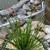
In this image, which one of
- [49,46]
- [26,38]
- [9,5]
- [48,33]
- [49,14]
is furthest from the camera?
[9,5]

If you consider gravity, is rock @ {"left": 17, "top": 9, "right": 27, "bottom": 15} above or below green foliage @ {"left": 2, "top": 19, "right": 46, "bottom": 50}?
below

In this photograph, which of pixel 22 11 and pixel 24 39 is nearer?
pixel 24 39

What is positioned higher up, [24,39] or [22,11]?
[24,39]

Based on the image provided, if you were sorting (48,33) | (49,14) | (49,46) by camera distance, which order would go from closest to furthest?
(49,46), (48,33), (49,14)

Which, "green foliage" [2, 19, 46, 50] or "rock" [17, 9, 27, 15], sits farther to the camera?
"rock" [17, 9, 27, 15]

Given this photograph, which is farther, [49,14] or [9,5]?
[9,5]

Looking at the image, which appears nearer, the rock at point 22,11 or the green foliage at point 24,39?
the green foliage at point 24,39

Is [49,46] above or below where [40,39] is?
below

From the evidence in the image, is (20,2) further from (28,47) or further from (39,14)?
(28,47)

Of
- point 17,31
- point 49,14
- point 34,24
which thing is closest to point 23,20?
point 34,24

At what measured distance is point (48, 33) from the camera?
4.06 metres

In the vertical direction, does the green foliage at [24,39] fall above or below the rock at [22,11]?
above

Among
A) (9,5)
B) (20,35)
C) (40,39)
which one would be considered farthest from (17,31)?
(9,5)

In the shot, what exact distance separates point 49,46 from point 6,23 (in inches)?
30.1
